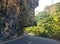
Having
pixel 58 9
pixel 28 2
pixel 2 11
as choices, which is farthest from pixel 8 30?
pixel 58 9

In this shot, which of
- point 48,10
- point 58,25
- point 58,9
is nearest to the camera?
point 58,25

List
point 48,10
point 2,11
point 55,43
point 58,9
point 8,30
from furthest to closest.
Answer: point 48,10
point 58,9
point 55,43
point 8,30
point 2,11

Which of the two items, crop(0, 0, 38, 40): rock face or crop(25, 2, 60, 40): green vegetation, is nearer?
crop(0, 0, 38, 40): rock face

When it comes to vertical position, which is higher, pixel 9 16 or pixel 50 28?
pixel 9 16

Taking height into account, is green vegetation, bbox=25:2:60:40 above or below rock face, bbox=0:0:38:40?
below

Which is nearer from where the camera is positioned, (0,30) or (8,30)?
(0,30)

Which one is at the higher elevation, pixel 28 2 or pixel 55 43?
pixel 28 2

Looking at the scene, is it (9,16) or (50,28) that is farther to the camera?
(50,28)

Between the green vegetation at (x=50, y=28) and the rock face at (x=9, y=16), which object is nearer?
the rock face at (x=9, y=16)

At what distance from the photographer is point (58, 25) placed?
1614 inches

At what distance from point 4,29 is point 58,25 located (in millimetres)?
18392

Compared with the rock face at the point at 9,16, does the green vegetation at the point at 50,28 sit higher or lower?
lower

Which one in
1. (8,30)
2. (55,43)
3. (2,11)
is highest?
(2,11)

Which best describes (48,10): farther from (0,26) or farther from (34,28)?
(0,26)
